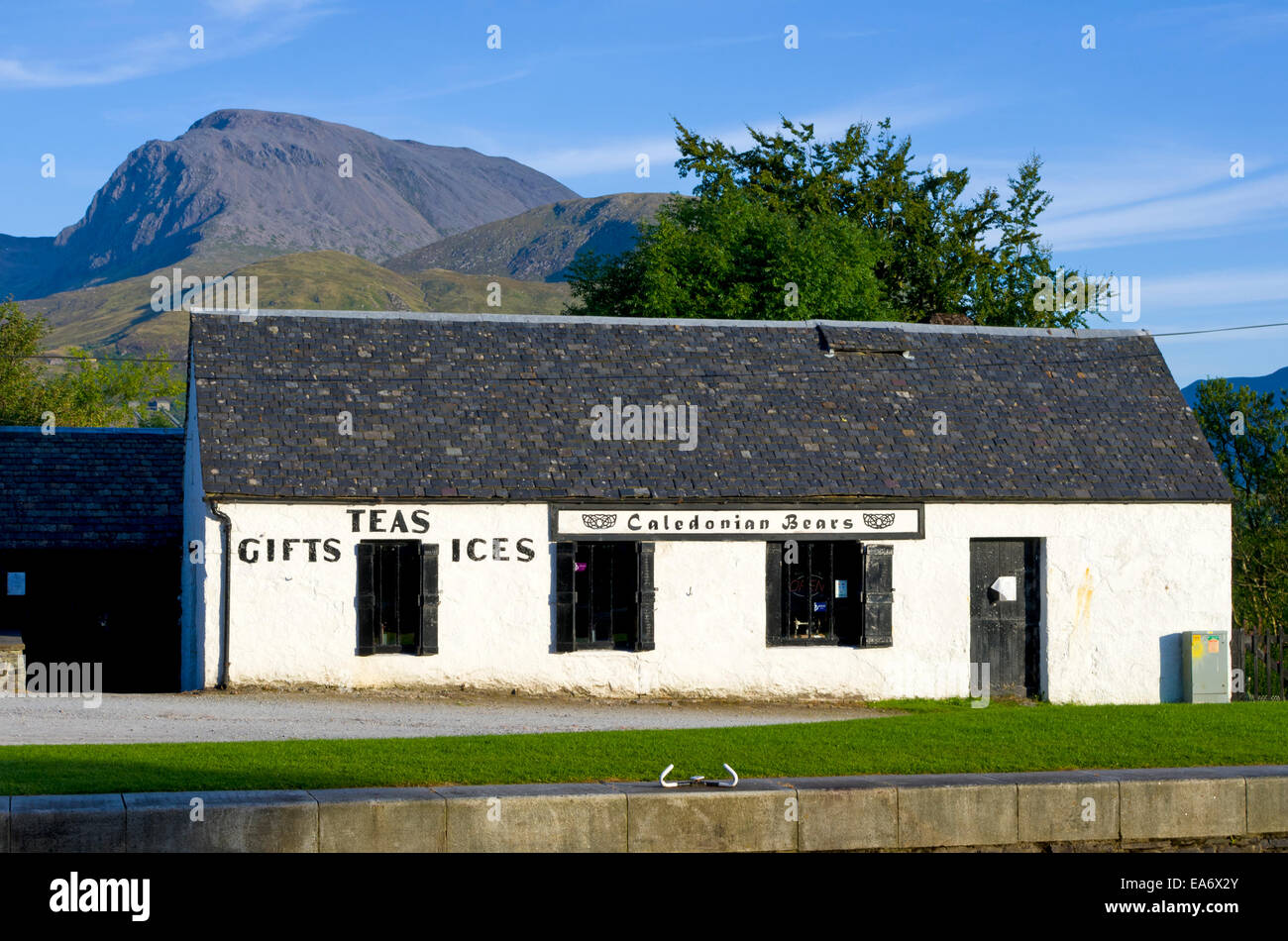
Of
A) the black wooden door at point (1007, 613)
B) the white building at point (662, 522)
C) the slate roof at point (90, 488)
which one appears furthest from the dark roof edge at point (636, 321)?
the black wooden door at point (1007, 613)

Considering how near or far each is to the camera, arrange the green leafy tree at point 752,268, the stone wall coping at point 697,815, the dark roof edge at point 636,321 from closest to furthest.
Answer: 1. the stone wall coping at point 697,815
2. the dark roof edge at point 636,321
3. the green leafy tree at point 752,268

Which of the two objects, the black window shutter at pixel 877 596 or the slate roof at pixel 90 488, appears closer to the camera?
the black window shutter at pixel 877 596

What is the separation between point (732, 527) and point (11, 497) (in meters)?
11.1

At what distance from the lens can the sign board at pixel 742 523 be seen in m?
18.4

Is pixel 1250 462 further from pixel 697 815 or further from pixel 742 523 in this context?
pixel 697 815

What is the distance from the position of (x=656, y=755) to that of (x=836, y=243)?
24.0 m

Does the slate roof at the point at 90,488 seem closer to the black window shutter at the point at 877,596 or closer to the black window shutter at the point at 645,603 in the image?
the black window shutter at the point at 645,603

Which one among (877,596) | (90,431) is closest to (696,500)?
(877,596)

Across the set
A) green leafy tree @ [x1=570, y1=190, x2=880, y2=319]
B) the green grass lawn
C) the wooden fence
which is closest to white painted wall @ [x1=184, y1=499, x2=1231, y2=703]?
the wooden fence

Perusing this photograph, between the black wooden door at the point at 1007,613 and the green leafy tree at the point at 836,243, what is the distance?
12857 millimetres

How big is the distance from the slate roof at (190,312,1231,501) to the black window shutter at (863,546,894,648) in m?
0.86

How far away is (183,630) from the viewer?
2036cm
